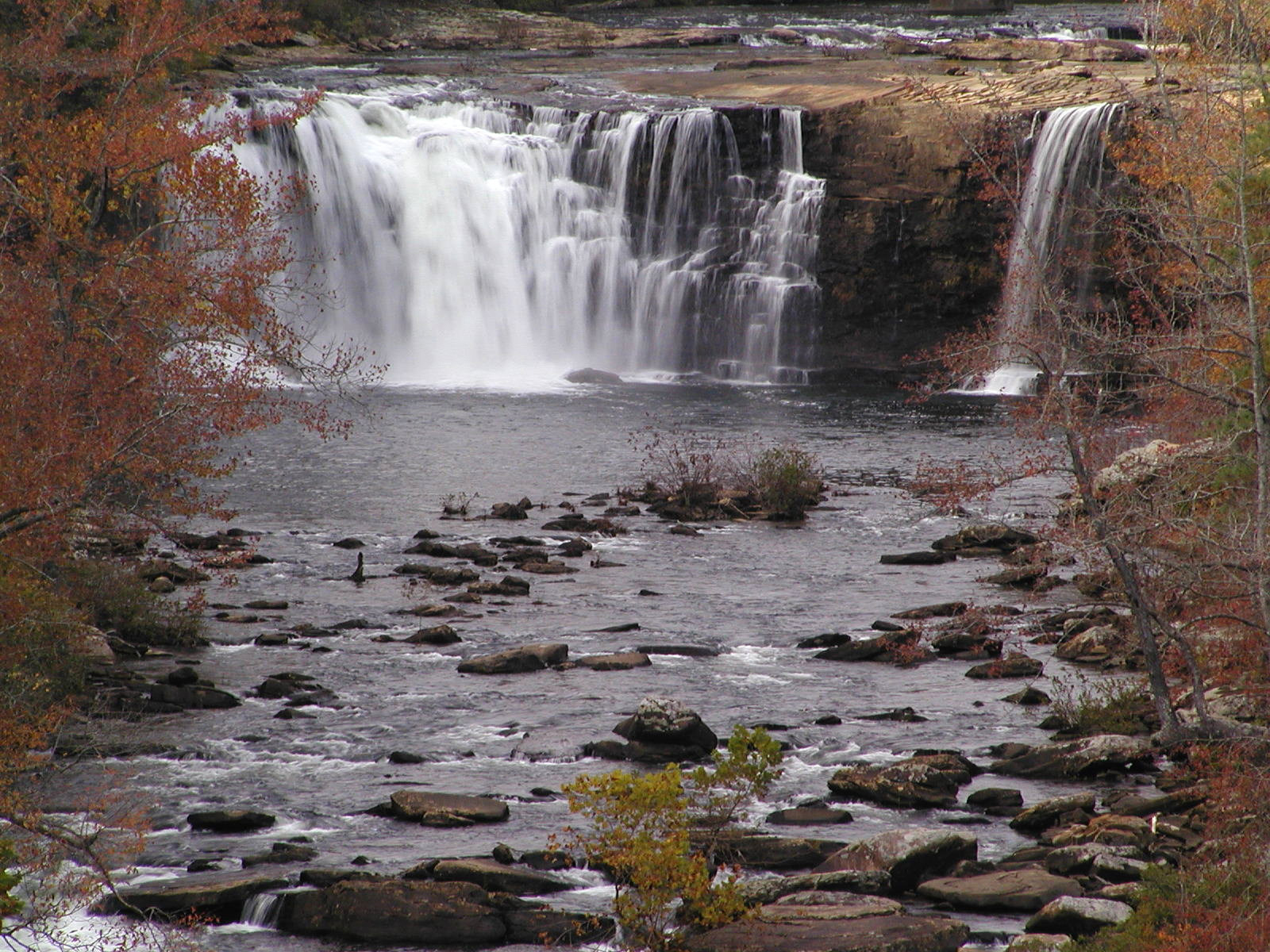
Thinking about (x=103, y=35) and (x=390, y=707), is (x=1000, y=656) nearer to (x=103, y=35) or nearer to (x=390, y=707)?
(x=390, y=707)

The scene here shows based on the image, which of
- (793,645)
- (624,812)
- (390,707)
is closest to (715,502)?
(793,645)

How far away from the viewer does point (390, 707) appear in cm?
1439

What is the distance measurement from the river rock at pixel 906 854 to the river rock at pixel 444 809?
2.71 meters

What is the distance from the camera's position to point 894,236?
138 feet

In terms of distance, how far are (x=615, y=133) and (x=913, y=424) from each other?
47.9ft

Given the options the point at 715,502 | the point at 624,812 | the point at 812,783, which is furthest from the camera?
the point at 715,502

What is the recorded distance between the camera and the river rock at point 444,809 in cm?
1143

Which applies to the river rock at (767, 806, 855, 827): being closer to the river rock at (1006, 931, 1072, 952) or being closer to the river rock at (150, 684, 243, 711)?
the river rock at (1006, 931, 1072, 952)

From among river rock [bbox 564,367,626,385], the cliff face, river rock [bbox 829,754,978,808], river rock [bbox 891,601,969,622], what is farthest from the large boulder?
the cliff face

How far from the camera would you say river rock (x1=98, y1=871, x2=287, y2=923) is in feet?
31.9

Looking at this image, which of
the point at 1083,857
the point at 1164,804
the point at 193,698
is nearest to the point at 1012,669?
the point at 1164,804

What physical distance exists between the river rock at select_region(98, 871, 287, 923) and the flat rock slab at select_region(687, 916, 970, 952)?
3149 millimetres

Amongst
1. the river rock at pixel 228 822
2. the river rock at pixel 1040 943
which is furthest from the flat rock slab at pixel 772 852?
the river rock at pixel 228 822

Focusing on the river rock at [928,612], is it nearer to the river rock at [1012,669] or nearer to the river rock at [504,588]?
the river rock at [1012,669]
